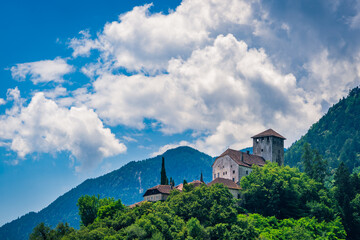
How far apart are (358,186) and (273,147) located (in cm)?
2212

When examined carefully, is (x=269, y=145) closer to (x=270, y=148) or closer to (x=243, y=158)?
(x=270, y=148)

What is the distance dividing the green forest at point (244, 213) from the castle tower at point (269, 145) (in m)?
11.0

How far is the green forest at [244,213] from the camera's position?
67.0m

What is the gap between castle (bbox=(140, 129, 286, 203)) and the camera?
3519 inches

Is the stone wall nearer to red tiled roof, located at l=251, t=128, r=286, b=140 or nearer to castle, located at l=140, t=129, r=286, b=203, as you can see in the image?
castle, located at l=140, t=129, r=286, b=203

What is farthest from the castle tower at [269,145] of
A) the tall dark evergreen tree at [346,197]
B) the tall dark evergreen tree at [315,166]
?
the tall dark evergreen tree at [346,197]

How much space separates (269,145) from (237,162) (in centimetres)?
1364

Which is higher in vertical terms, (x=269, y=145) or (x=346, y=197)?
(x=269, y=145)

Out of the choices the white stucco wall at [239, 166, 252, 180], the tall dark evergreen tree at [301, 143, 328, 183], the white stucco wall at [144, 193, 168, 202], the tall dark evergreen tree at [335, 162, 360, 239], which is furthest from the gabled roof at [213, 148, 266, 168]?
the tall dark evergreen tree at [335, 162, 360, 239]

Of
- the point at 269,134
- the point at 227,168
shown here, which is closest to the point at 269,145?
the point at 269,134

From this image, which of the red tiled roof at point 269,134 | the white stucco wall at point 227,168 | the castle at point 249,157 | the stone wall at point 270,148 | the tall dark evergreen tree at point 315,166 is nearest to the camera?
the white stucco wall at point 227,168

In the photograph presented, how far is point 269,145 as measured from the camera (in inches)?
4094

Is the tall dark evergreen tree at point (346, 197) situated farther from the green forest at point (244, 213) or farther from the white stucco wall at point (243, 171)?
the white stucco wall at point (243, 171)

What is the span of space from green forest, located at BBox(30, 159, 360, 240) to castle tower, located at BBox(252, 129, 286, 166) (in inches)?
432
